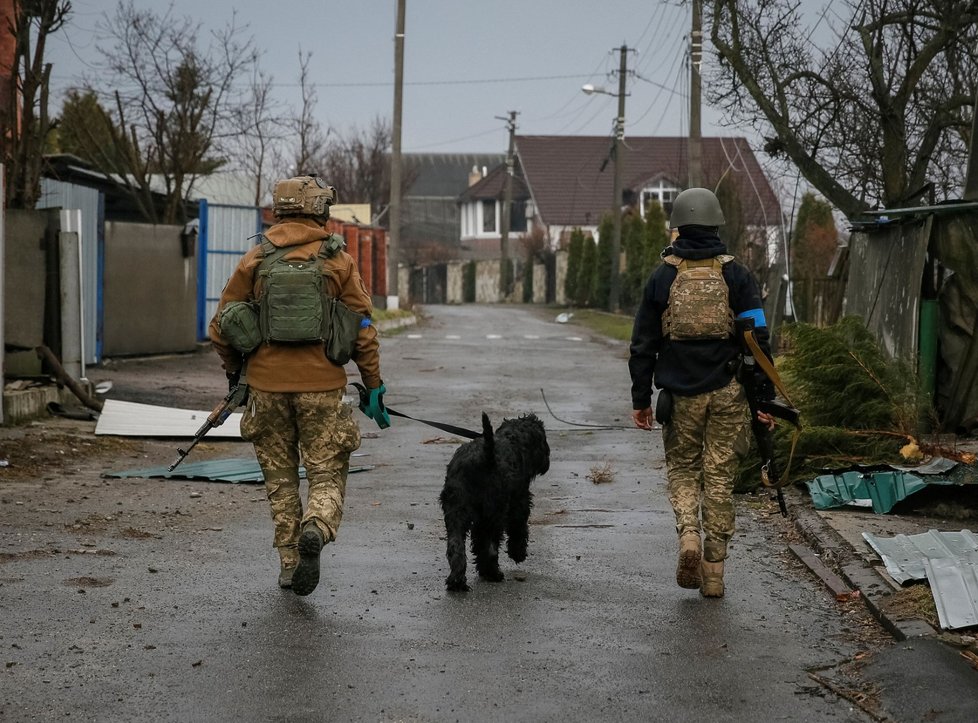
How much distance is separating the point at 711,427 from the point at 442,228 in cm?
10037

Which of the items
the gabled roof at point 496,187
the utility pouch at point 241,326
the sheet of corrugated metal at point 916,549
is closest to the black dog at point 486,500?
the utility pouch at point 241,326

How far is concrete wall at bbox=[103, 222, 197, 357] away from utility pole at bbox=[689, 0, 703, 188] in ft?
34.8

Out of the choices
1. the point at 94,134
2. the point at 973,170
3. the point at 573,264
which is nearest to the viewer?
the point at 973,170

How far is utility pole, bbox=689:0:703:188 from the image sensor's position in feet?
89.7

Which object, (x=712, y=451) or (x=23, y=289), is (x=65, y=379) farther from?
(x=712, y=451)

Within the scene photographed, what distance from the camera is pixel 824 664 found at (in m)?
5.62

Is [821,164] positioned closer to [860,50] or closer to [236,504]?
[860,50]

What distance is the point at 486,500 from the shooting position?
6.89 metres

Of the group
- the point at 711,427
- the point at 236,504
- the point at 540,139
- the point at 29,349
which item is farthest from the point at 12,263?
the point at 540,139

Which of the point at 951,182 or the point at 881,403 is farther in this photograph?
the point at 951,182

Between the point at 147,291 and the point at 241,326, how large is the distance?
14.3 m

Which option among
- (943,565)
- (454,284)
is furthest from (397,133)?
(454,284)

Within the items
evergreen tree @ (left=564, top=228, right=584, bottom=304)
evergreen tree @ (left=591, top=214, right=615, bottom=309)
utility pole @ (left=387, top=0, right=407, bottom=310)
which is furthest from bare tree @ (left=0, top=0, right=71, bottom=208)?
evergreen tree @ (left=564, top=228, right=584, bottom=304)

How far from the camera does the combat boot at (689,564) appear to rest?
21.8 ft
